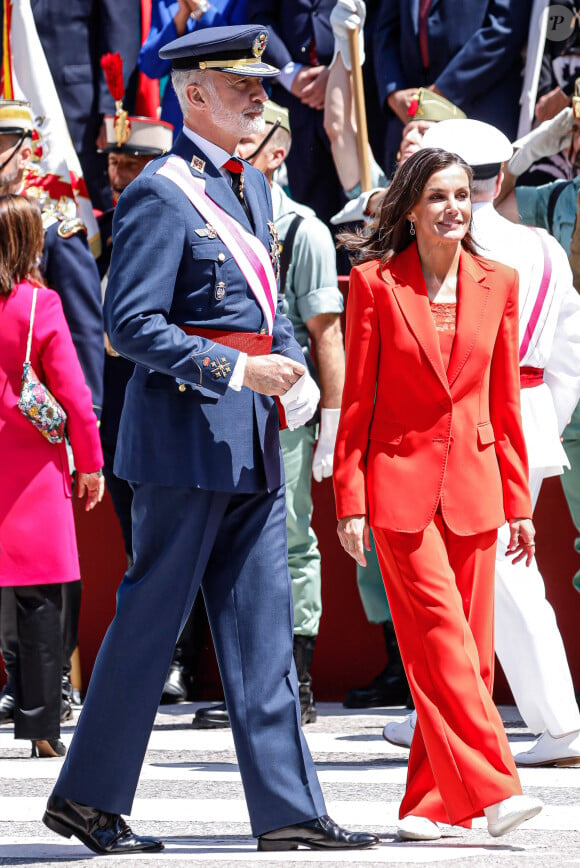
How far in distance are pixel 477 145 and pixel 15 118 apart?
2485 mm

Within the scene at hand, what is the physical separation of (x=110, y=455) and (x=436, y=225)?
322 centimetres

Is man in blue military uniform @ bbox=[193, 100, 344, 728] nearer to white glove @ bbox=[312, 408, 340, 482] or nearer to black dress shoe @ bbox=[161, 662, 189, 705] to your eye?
white glove @ bbox=[312, 408, 340, 482]

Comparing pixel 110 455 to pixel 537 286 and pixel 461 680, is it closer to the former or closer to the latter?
pixel 537 286

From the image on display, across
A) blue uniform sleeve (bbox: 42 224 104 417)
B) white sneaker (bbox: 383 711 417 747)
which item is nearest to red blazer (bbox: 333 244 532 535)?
white sneaker (bbox: 383 711 417 747)

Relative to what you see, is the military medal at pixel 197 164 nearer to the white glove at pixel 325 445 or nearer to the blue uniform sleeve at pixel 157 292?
the blue uniform sleeve at pixel 157 292

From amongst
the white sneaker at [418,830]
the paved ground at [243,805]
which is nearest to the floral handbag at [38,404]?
the paved ground at [243,805]

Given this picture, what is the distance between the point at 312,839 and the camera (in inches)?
179

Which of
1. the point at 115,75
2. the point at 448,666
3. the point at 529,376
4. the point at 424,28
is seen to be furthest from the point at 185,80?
the point at 115,75

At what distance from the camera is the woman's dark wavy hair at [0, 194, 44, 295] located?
21.6 ft

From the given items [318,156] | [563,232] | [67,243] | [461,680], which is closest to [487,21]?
[318,156]

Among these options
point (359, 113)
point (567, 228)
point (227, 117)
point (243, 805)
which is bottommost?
point (243, 805)

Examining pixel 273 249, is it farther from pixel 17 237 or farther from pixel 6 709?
pixel 6 709

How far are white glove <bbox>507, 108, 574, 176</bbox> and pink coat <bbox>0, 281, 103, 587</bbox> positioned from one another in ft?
7.79

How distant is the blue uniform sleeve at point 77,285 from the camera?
7.34 meters
